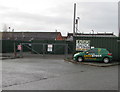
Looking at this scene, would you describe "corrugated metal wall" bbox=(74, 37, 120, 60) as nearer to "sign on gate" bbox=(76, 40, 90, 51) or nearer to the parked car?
"sign on gate" bbox=(76, 40, 90, 51)

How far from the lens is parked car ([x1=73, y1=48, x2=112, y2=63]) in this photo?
16.5m

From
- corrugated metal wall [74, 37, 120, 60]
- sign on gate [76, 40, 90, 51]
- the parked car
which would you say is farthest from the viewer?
sign on gate [76, 40, 90, 51]

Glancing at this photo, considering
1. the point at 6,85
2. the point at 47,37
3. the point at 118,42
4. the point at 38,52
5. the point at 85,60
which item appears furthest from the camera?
the point at 47,37

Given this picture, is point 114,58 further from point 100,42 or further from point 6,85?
point 6,85

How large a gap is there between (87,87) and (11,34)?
54303mm

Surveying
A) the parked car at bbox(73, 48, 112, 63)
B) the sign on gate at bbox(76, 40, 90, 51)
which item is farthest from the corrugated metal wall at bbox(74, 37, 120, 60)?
the parked car at bbox(73, 48, 112, 63)

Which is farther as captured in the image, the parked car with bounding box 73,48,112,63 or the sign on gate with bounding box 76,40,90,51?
the sign on gate with bounding box 76,40,90,51

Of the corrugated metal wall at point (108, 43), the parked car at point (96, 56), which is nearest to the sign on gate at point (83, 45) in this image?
the corrugated metal wall at point (108, 43)

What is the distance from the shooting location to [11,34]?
193 ft

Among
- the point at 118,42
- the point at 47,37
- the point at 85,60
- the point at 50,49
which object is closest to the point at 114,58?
the point at 118,42

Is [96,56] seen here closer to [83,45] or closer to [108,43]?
[83,45]

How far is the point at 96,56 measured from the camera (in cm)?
1664

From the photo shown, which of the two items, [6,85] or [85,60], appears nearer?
[6,85]

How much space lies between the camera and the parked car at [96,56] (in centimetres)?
1653
